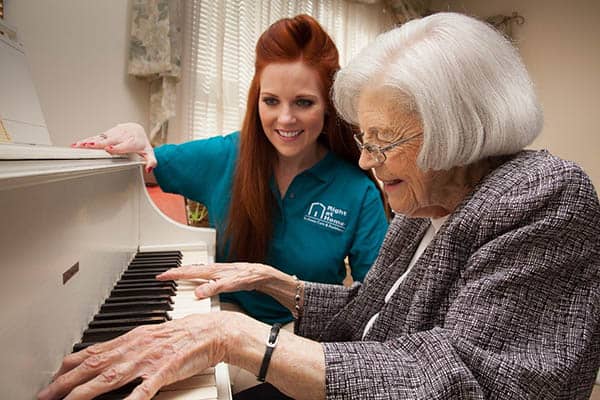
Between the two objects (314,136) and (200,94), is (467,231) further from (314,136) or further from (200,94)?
(200,94)

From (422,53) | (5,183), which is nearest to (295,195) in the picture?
(422,53)

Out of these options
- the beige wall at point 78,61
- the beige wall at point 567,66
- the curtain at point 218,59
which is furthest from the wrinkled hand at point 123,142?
the beige wall at point 567,66

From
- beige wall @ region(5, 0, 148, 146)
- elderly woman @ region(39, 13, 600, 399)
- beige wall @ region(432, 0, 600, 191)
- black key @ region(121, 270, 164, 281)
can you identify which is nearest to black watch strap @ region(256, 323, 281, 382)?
elderly woman @ region(39, 13, 600, 399)

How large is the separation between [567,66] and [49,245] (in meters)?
4.16

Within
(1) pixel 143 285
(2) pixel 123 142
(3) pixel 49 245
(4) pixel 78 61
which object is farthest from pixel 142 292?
(4) pixel 78 61

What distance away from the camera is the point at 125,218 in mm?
1183

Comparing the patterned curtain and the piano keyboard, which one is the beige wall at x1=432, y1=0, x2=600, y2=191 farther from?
the piano keyboard

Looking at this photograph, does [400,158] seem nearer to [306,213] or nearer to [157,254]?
[306,213]

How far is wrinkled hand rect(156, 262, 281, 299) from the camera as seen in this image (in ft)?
3.28

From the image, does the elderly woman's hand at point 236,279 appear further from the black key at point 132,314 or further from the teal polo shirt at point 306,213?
the teal polo shirt at point 306,213

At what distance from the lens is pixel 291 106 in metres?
1.44

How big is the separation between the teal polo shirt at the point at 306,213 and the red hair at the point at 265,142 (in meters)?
0.05

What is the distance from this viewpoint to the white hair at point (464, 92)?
0.73 metres

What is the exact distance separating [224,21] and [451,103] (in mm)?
2308
